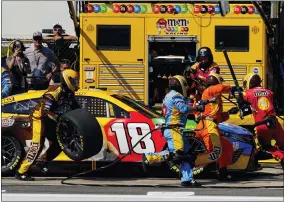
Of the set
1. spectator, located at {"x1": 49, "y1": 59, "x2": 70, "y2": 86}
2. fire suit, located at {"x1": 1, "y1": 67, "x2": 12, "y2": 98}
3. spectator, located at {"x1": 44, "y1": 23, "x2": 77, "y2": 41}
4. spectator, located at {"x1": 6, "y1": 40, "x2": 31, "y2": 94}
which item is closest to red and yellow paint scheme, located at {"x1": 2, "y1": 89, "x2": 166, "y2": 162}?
fire suit, located at {"x1": 1, "y1": 67, "x2": 12, "y2": 98}

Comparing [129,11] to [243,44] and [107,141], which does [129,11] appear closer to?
[243,44]

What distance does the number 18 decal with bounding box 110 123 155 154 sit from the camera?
1123 centimetres

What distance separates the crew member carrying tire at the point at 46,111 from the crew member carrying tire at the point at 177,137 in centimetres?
152

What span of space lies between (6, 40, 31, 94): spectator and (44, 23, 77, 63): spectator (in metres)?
1.59

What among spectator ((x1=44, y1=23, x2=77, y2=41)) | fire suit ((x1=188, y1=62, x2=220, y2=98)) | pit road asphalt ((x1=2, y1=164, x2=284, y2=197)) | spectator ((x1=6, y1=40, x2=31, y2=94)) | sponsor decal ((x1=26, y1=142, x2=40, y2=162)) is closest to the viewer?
pit road asphalt ((x1=2, y1=164, x2=284, y2=197))

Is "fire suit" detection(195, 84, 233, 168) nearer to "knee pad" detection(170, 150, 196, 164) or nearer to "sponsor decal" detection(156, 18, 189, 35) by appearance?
"knee pad" detection(170, 150, 196, 164)

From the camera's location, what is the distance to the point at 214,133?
440 inches

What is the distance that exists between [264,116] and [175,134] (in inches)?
66.0

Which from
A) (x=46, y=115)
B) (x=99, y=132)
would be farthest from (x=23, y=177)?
(x=99, y=132)

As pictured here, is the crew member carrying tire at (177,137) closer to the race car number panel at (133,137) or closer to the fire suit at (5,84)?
the race car number panel at (133,137)

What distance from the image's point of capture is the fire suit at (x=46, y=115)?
37.1ft

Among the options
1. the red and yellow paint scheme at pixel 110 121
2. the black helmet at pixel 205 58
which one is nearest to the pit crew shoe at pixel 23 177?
the red and yellow paint scheme at pixel 110 121

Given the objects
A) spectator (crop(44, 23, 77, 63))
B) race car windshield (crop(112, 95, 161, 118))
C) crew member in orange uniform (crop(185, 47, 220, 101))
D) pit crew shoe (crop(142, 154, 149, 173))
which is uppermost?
spectator (crop(44, 23, 77, 63))

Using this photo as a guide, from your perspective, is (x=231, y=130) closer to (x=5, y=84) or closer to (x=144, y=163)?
(x=144, y=163)
